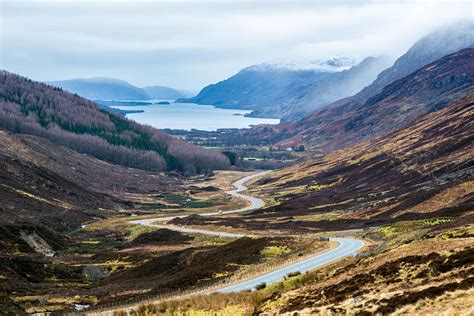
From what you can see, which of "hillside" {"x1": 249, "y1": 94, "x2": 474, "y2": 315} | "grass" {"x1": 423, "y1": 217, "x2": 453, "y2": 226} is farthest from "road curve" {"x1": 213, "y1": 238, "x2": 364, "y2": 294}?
"grass" {"x1": 423, "y1": 217, "x2": 453, "y2": 226}

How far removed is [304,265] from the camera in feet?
209

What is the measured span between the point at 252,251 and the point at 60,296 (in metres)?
26.6

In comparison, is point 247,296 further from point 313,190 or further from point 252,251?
point 313,190

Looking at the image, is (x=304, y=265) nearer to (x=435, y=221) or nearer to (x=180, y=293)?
(x=180, y=293)

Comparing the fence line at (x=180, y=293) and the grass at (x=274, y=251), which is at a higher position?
the fence line at (x=180, y=293)

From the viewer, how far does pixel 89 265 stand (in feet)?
307

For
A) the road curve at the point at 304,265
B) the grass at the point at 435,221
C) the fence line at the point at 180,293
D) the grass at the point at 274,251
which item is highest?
the grass at the point at 435,221

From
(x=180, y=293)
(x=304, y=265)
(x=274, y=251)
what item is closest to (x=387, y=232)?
(x=274, y=251)

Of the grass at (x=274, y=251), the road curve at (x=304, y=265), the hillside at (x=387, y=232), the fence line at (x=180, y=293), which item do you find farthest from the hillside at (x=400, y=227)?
the grass at (x=274, y=251)

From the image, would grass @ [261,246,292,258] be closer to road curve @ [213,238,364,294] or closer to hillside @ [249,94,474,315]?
road curve @ [213,238,364,294]

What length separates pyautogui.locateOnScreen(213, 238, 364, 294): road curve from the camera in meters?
55.4

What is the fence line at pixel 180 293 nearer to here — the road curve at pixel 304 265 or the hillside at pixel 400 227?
the road curve at pixel 304 265

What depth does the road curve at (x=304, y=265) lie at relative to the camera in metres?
55.4

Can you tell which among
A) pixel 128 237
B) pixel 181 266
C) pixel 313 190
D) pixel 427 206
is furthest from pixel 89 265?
pixel 313 190
